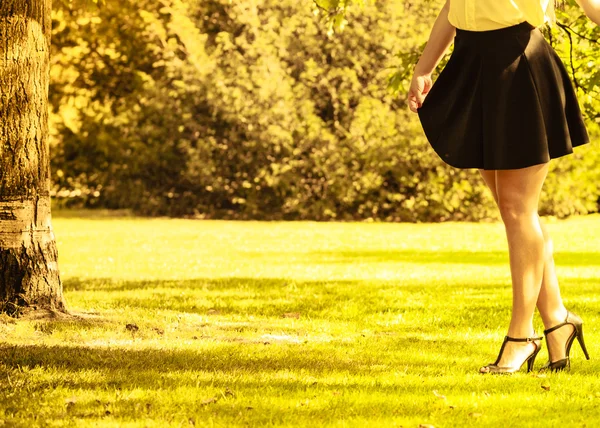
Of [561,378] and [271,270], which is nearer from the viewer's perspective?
[561,378]

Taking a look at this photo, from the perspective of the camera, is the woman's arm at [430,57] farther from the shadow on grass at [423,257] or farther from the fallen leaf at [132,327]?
the shadow on grass at [423,257]

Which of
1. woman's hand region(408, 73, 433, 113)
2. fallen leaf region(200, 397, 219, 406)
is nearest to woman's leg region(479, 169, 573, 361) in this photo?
woman's hand region(408, 73, 433, 113)

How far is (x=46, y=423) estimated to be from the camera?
390 cm

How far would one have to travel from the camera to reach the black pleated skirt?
4605 mm

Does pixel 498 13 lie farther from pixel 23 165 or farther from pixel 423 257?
pixel 423 257

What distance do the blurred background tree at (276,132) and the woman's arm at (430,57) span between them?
13751mm

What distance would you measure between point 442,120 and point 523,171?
45 cm

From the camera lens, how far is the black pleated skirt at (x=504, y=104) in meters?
4.61

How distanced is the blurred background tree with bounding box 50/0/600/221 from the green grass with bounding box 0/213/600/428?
6.97m

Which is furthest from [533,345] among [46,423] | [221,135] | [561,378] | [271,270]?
[221,135]

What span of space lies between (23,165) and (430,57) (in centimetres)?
313

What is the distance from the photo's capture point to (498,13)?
4598 mm

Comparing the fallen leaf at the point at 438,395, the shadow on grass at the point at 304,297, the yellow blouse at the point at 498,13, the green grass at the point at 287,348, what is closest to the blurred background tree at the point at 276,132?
the green grass at the point at 287,348

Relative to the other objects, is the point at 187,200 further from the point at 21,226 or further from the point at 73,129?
the point at 21,226
